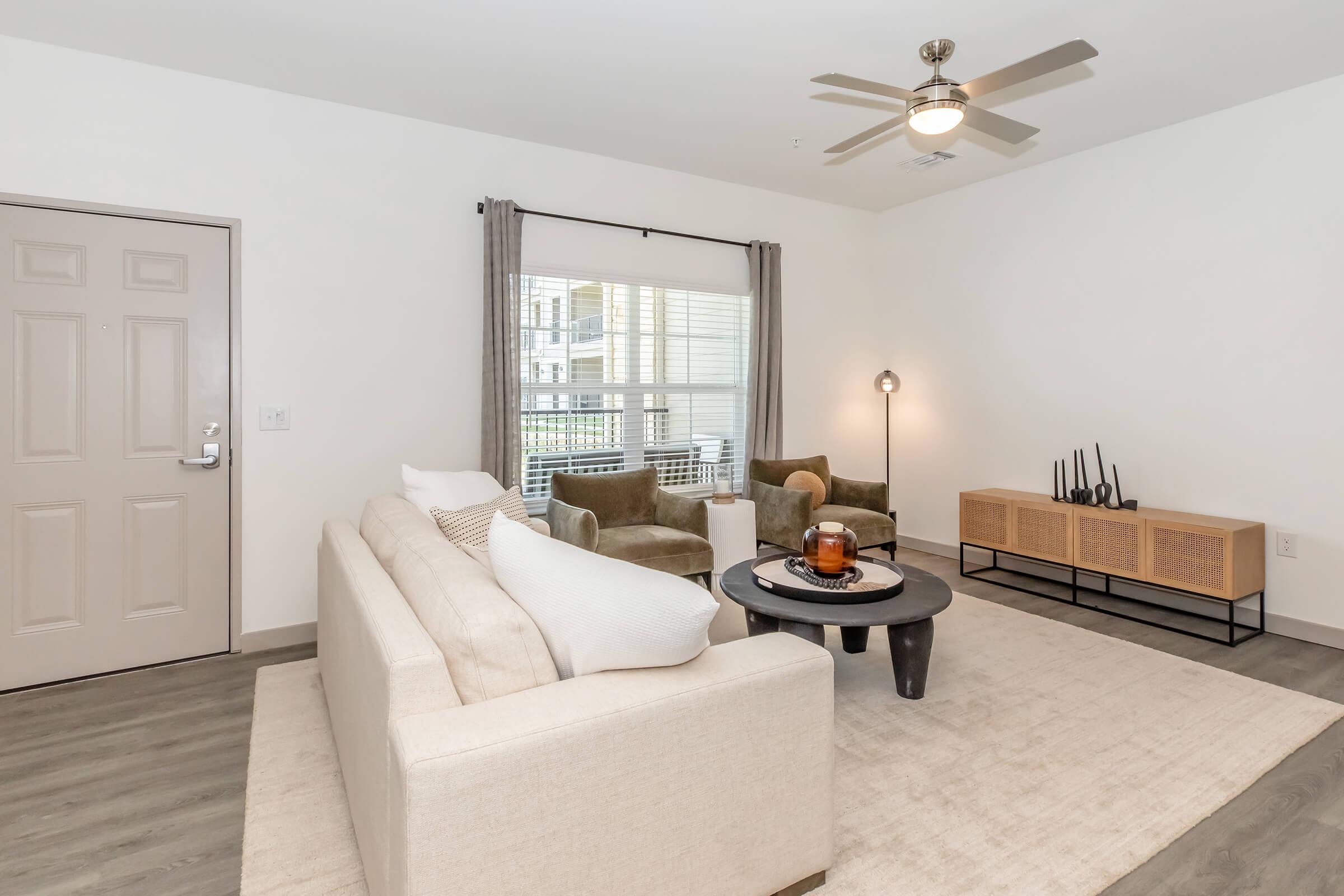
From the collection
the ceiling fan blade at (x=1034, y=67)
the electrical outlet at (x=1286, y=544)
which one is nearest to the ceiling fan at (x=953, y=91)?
the ceiling fan blade at (x=1034, y=67)

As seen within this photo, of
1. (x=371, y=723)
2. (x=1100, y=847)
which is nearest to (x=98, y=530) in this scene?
(x=371, y=723)

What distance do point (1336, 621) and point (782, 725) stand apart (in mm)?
3749

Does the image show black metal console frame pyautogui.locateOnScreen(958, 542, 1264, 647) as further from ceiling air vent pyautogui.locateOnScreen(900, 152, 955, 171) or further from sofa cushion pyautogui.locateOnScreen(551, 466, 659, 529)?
ceiling air vent pyautogui.locateOnScreen(900, 152, 955, 171)

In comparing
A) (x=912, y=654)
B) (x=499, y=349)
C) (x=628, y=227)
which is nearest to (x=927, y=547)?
(x=912, y=654)

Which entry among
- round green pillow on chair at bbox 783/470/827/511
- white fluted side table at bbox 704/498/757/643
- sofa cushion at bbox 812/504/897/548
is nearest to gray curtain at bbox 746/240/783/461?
round green pillow on chair at bbox 783/470/827/511

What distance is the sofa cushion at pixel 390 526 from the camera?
2215 millimetres

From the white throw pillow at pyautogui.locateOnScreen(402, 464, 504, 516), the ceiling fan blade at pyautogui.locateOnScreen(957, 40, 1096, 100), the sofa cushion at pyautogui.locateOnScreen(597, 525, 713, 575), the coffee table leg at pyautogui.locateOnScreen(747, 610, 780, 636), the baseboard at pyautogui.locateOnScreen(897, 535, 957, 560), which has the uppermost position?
the ceiling fan blade at pyautogui.locateOnScreen(957, 40, 1096, 100)

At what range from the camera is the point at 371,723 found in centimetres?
154

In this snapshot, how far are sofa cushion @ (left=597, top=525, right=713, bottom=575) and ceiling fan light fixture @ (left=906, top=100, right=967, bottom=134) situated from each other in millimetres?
2400

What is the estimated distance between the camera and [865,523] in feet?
15.5

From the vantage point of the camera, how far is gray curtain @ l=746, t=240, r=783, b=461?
5180 millimetres

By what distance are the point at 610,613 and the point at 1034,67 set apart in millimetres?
2470

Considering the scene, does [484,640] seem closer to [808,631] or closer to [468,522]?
[468,522]

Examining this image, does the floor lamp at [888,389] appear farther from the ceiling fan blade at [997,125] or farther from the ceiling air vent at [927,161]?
the ceiling fan blade at [997,125]
